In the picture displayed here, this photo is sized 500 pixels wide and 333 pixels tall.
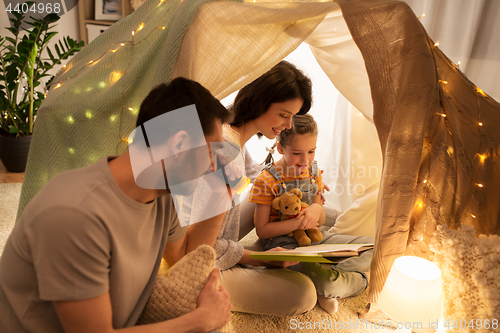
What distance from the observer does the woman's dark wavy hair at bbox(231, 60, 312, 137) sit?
1.33 metres

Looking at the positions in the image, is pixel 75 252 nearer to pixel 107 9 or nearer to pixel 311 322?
pixel 311 322

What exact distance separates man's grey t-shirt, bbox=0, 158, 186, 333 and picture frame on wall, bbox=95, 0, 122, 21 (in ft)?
8.95

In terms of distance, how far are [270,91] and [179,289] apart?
0.81m

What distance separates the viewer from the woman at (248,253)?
127 centimetres

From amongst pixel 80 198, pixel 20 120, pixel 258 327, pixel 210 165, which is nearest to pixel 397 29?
pixel 210 165

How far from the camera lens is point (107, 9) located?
9.68ft

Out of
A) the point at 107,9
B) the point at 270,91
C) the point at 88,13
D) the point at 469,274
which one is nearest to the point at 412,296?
the point at 469,274

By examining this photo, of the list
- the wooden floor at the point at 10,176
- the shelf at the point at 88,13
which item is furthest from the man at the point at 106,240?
the shelf at the point at 88,13

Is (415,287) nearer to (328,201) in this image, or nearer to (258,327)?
(258,327)

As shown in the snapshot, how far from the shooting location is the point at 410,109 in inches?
41.3

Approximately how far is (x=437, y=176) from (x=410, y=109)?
0.23m

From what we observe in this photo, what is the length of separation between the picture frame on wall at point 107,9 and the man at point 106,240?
267 cm

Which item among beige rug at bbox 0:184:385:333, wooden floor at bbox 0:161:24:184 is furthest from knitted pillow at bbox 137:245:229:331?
wooden floor at bbox 0:161:24:184

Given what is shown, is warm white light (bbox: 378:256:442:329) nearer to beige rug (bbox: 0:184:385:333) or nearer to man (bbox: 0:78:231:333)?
beige rug (bbox: 0:184:385:333)
